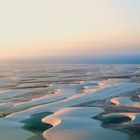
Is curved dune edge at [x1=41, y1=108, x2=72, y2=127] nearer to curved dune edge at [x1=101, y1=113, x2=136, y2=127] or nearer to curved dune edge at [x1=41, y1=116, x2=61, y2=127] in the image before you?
curved dune edge at [x1=41, y1=116, x2=61, y2=127]

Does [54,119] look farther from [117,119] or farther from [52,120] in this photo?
[117,119]

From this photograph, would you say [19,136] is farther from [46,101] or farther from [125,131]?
[46,101]

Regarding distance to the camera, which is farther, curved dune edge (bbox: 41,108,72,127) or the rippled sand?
curved dune edge (bbox: 41,108,72,127)

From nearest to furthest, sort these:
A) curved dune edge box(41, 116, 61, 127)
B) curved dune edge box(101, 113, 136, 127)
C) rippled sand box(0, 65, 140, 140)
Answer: rippled sand box(0, 65, 140, 140)
curved dune edge box(101, 113, 136, 127)
curved dune edge box(41, 116, 61, 127)

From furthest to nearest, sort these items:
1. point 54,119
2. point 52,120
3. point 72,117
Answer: point 72,117
point 54,119
point 52,120

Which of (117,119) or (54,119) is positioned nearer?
(117,119)

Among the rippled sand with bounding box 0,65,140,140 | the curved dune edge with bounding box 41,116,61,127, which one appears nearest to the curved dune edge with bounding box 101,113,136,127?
the rippled sand with bounding box 0,65,140,140

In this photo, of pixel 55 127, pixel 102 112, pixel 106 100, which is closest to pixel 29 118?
pixel 55 127

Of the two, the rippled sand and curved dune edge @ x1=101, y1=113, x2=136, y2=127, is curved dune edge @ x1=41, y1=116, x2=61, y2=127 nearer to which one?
the rippled sand

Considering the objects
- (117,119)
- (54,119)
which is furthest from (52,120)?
(117,119)

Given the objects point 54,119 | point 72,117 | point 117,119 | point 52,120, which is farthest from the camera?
point 72,117

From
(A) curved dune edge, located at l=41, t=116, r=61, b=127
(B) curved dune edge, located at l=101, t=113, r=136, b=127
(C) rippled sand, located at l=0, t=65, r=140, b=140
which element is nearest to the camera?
(C) rippled sand, located at l=0, t=65, r=140, b=140
